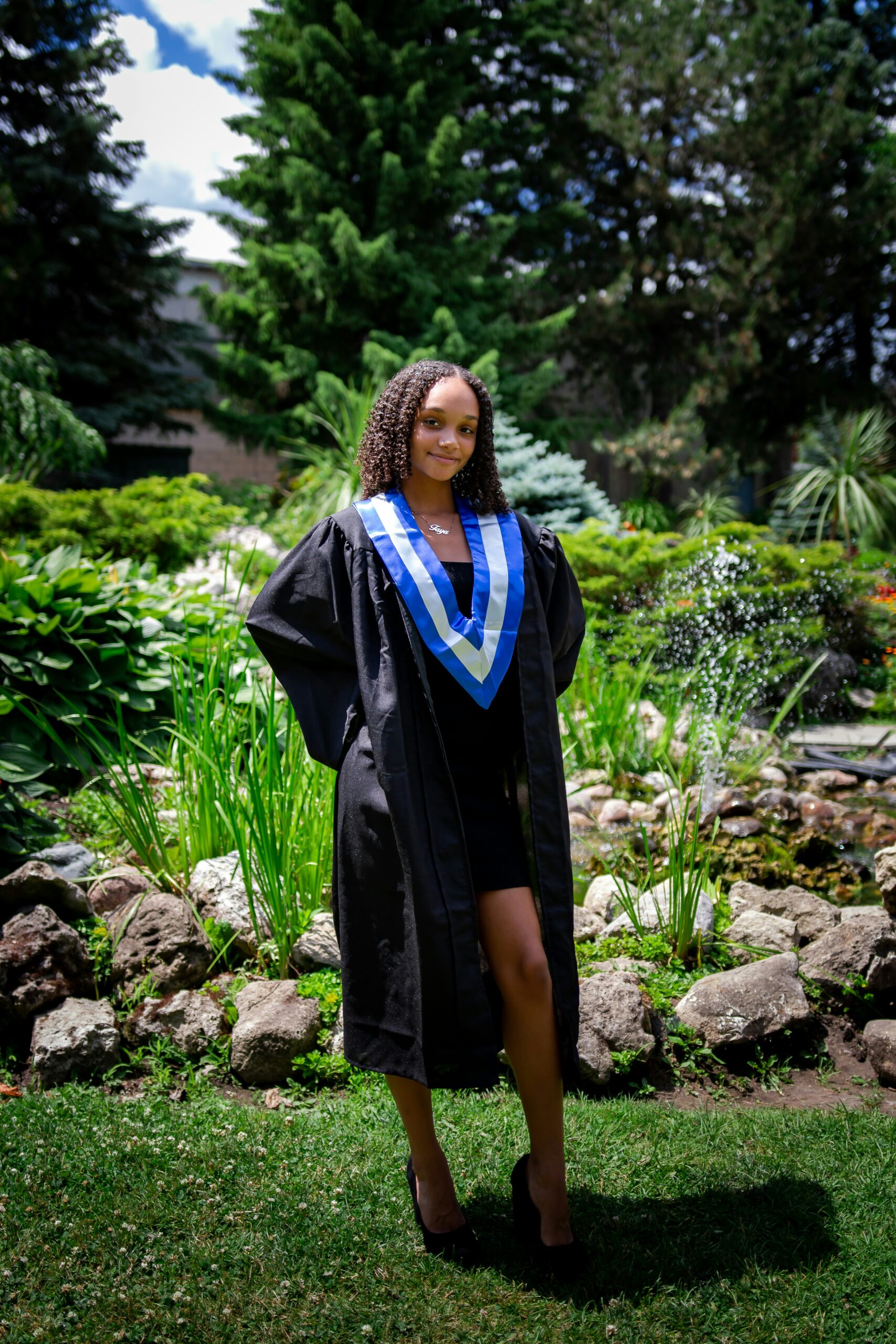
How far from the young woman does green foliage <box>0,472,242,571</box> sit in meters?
5.55

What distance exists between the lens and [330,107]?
12.7 m

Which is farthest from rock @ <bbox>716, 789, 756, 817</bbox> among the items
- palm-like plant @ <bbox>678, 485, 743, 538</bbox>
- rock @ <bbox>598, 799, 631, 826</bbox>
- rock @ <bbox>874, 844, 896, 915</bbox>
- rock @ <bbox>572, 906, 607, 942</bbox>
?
palm-like plant @ <bbox>678, 485, 743, 538</bbox>

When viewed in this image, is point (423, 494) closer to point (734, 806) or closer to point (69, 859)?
point (69, 859)

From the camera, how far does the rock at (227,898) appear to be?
10.8 ft

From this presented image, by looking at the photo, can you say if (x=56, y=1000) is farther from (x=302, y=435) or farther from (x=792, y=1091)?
(x=302, y=435)

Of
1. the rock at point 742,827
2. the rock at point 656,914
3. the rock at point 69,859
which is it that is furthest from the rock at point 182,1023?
the rock at point 742,827

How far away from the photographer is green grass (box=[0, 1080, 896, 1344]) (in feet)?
6.14

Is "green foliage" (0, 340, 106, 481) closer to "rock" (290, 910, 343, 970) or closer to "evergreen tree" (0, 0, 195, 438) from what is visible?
"evergreen tree" (0, 0, 195, 438)

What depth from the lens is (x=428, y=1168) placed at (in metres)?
2.08

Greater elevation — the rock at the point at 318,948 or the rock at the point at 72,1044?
the rock at the point at 318,948

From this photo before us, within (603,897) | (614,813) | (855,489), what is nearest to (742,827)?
(614,813)

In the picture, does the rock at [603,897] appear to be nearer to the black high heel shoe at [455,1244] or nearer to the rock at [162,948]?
the rock at [162,948]

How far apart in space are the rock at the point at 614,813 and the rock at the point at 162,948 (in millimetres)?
2017

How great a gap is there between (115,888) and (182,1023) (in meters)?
0.73
